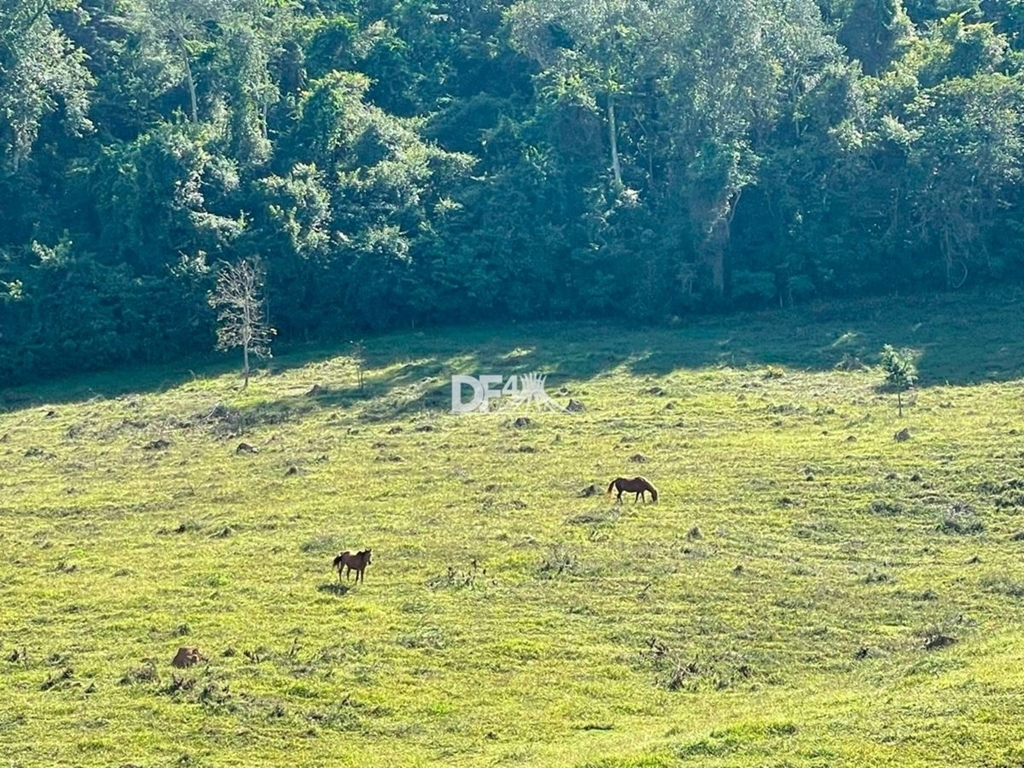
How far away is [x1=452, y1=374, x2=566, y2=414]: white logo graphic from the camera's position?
47812 mm

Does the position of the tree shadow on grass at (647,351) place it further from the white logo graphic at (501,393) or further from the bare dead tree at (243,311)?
the bare dead tree at (243,311)

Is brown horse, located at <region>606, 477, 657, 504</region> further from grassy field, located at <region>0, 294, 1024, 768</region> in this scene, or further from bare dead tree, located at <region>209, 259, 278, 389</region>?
bare dead tree, located at <region>209, 259, 278, 389</region>

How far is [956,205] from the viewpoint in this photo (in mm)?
58406

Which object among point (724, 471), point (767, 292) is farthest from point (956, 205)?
Answer: point (724, 471)

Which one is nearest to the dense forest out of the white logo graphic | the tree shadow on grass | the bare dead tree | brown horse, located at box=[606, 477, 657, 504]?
the bare dead tree

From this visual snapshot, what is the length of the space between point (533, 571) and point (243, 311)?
26.2 metres

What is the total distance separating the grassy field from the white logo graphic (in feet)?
2.37

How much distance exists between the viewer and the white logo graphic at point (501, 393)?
47812 millimetres

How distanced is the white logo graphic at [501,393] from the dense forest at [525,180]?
30.1 feet

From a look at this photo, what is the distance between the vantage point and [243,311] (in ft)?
179

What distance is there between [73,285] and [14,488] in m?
18.0

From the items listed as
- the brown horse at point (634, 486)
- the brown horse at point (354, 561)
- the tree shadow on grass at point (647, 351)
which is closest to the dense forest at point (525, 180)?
the tree shadow on grass at point (647, 351)

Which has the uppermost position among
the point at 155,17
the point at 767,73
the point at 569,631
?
the point at 155,17

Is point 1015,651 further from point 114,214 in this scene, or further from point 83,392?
point 114,214
